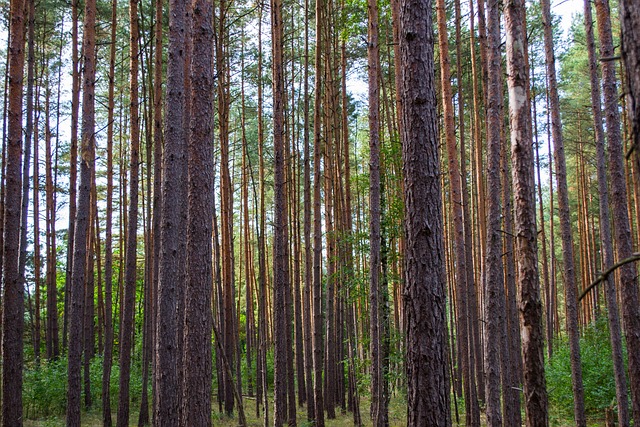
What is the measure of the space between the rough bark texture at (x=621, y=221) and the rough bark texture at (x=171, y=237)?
20.9 ft

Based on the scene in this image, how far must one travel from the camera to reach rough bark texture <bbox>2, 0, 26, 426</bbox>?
Answer: 6.84 m

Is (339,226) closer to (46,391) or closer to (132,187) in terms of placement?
(132,187)

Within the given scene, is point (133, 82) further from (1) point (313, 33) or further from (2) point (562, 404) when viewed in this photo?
(2) point (562, 404)

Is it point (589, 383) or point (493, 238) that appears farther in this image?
point (589, 383)

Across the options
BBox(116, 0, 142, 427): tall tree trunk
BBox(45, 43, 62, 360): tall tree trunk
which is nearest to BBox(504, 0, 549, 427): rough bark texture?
BBox(116, 0, 142, 427): tall tree trunk

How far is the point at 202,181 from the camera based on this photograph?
5852mm

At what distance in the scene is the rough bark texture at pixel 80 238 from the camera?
789 centimetres

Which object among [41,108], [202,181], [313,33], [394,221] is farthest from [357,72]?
[202,181]

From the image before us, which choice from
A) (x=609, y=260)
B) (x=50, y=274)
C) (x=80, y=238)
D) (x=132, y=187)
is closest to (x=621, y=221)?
(x=609, y=260)

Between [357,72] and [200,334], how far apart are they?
519 inches

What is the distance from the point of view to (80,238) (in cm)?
831

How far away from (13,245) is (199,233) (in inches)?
124

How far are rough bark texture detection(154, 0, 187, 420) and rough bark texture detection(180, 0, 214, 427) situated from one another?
3.00 ft

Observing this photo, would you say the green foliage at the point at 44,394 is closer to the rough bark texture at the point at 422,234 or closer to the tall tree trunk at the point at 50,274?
the tall tree trunk at the point at 50,274
